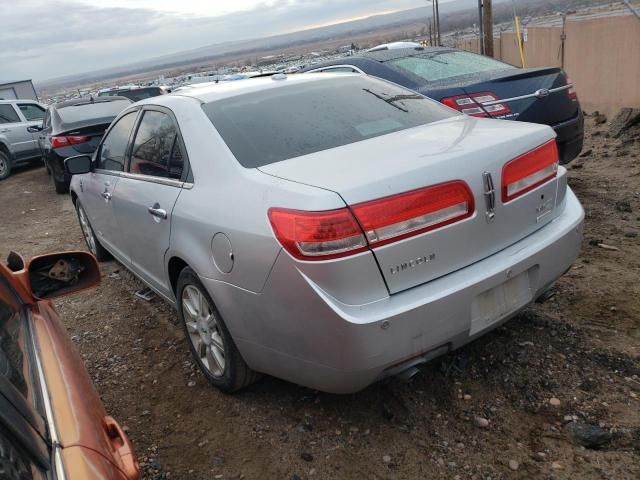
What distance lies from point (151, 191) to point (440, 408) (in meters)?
2.05

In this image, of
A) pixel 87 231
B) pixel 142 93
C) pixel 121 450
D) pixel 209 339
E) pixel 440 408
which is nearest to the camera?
pixel 121 450

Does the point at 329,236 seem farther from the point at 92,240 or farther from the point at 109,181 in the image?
the point at 92,240

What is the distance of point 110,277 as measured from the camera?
552 cm

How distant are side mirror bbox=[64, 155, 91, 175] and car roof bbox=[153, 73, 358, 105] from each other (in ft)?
3.34

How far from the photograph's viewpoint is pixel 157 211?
331 centimetres

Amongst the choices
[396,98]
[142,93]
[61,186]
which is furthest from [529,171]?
[142,93]

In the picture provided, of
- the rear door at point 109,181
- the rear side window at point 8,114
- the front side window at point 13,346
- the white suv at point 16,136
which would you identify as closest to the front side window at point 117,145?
the rear door at point 109,181

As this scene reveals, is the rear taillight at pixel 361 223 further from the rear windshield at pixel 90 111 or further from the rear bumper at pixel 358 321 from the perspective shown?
the rear windshield at pixel 90 111

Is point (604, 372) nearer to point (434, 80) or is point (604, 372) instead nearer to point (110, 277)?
point (434, 80)

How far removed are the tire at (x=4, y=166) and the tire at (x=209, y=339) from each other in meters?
11.7

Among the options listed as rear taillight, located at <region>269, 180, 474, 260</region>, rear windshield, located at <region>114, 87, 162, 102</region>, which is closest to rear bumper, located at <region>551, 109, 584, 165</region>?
rear taillight, located at <region>269, 180, 474, 260</region>

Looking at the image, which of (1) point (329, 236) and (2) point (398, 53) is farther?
(2) point (398, 53)

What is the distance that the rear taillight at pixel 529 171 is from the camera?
8.52 ft

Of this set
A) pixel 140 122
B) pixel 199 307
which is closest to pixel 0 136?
pixel 140 122
